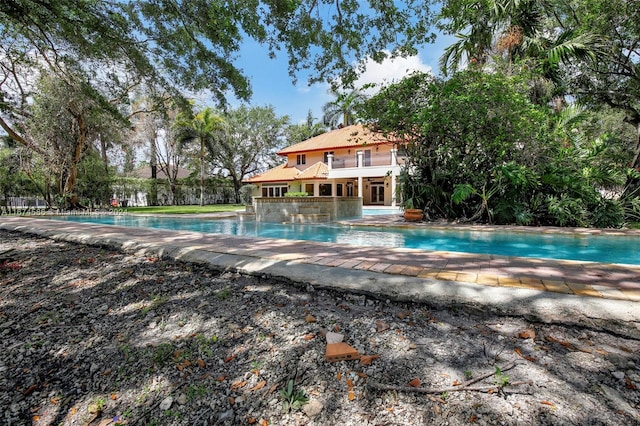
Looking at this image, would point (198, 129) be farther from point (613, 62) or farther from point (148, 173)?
point (613, 62)

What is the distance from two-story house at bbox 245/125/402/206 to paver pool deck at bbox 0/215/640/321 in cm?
1863

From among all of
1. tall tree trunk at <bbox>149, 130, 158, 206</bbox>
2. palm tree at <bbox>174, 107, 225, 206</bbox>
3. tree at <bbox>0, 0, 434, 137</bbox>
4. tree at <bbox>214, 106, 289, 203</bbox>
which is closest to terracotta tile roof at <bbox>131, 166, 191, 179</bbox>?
tall tree trunk at <bbox>149, 130, 158, 206</bbox>

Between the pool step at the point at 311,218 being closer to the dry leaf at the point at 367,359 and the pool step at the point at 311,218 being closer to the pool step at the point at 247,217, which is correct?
the pool step at the point at 247,217

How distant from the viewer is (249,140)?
3578 cm

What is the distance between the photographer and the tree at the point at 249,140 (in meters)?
34.3

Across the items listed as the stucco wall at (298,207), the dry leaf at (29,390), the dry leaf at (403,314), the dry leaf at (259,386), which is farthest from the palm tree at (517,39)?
the dry leaf at (29,390)

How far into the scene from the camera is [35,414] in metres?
1.62

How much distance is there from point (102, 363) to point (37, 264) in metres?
3.40

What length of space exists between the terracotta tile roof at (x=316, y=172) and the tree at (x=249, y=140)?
413 inches

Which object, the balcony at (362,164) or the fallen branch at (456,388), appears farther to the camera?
the balcony at (362,164)

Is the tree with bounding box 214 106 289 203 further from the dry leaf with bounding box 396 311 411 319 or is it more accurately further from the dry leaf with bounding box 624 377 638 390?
the dry leaf with bounding box 624 377 638 390

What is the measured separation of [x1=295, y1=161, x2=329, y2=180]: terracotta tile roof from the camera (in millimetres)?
25178

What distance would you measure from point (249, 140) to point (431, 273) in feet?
116

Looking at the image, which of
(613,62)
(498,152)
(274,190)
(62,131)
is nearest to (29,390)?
(498,152)
